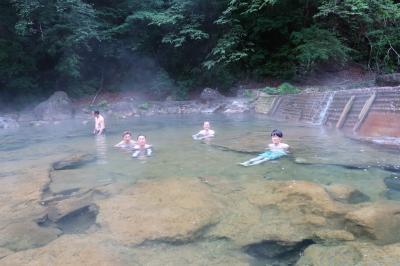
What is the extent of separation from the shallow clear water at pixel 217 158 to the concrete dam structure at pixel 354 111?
19.6 inches

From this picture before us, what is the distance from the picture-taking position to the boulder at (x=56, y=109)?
18.6 m

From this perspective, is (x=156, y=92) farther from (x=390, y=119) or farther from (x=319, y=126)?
(x=390, y=119)

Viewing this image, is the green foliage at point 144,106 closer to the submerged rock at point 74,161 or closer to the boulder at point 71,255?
the submerged rock at point 74,161

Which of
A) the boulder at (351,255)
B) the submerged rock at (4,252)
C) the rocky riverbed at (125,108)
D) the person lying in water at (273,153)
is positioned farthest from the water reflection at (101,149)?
the rocky riverbed at (125,108)

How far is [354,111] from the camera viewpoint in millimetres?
9727

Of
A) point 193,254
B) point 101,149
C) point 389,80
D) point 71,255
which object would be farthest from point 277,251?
point 389,80

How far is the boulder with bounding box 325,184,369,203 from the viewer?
14.9ft

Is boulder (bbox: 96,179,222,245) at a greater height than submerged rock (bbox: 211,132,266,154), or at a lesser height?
greater

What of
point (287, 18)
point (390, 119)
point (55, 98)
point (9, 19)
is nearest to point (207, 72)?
point (287, 18)

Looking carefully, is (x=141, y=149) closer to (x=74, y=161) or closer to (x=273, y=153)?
(x=74, y=161)

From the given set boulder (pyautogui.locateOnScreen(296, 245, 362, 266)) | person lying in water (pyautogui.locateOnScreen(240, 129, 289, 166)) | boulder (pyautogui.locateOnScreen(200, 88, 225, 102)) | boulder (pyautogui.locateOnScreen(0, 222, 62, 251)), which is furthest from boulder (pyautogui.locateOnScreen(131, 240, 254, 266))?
boulder (pyautogui.locateOnScreen(200, 88, 225, 102))

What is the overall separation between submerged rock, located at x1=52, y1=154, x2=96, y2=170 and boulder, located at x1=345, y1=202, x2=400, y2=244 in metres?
5.41

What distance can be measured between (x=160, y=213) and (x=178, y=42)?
1763cm

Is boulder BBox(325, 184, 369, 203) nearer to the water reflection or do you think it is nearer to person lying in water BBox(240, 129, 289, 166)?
person lying in water BBox(240, 129, 289, 166)
